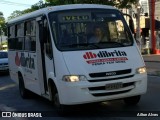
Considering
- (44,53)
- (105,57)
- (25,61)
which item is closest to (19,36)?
(25,61)

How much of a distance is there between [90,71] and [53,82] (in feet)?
3.63

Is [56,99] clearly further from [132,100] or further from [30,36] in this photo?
[30,36]

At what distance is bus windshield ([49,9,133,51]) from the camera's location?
9474 mm

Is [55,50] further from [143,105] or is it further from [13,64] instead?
[13,64]

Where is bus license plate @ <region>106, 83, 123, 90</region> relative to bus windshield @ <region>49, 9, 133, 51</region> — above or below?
below

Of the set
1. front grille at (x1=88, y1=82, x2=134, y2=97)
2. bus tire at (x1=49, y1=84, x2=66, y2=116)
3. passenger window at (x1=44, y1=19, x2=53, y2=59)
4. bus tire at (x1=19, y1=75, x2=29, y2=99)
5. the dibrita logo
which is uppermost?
passenger window at (x1=44, y1=19, x2=53, y2=59)

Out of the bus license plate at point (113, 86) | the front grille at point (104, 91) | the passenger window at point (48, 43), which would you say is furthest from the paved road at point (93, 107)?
the passenger window at point (48, 43)

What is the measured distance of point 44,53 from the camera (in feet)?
34.0

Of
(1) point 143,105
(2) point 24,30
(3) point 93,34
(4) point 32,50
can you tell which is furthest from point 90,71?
(2) point 24,30

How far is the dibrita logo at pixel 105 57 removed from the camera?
29.7ft

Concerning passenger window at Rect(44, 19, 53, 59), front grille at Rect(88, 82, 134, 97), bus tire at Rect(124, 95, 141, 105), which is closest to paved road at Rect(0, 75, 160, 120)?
bus tire at Rect(124, 95, 141, 105)

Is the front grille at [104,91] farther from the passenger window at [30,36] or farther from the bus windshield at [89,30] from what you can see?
the passenger window at [30,36]

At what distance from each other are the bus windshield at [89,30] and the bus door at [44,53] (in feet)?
0.92

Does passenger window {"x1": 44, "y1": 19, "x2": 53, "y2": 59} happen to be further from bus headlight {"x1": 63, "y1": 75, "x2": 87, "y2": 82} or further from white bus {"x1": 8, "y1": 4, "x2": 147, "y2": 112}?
bus headlight {"x1": 63, "y1": 75, "x2": 87, "y2": 82}
